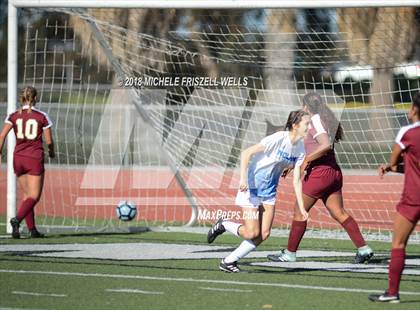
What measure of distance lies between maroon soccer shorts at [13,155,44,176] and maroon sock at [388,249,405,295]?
6827 mm

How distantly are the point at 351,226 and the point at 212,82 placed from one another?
18.2 ft

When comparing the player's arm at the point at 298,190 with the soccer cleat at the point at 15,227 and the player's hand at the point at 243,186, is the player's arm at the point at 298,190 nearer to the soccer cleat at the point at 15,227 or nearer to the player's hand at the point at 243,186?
the player's hand at the point at 243,186

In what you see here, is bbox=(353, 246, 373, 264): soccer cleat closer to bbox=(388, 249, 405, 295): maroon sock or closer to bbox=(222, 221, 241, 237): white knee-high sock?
bbox=(222, 221, 241, 237): white knee-high sock

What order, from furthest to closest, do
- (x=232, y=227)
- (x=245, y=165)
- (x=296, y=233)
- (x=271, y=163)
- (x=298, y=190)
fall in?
(x=296, y=233) < (x=232, y=227) < (x=271, y=163) < (x=298, y=190) < (x=245, y=165)

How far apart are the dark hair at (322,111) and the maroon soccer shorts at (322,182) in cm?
39

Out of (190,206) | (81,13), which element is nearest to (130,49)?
(81,13)

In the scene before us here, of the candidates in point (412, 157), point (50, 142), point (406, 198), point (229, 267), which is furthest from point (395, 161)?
point (50, 142)

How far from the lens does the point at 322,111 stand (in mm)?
13203

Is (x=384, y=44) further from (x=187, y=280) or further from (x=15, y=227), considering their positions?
(x=187, y=280)

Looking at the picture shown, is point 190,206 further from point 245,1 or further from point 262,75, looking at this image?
point 245,1

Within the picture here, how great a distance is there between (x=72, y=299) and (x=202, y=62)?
10.2 m

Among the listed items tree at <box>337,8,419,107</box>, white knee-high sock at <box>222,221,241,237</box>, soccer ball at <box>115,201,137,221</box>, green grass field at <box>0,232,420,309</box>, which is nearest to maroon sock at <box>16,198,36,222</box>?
green grass field at <box>0,232,420,309</box>

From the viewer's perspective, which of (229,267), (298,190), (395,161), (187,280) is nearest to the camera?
(395,161)

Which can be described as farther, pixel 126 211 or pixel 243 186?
pixel 126 211
